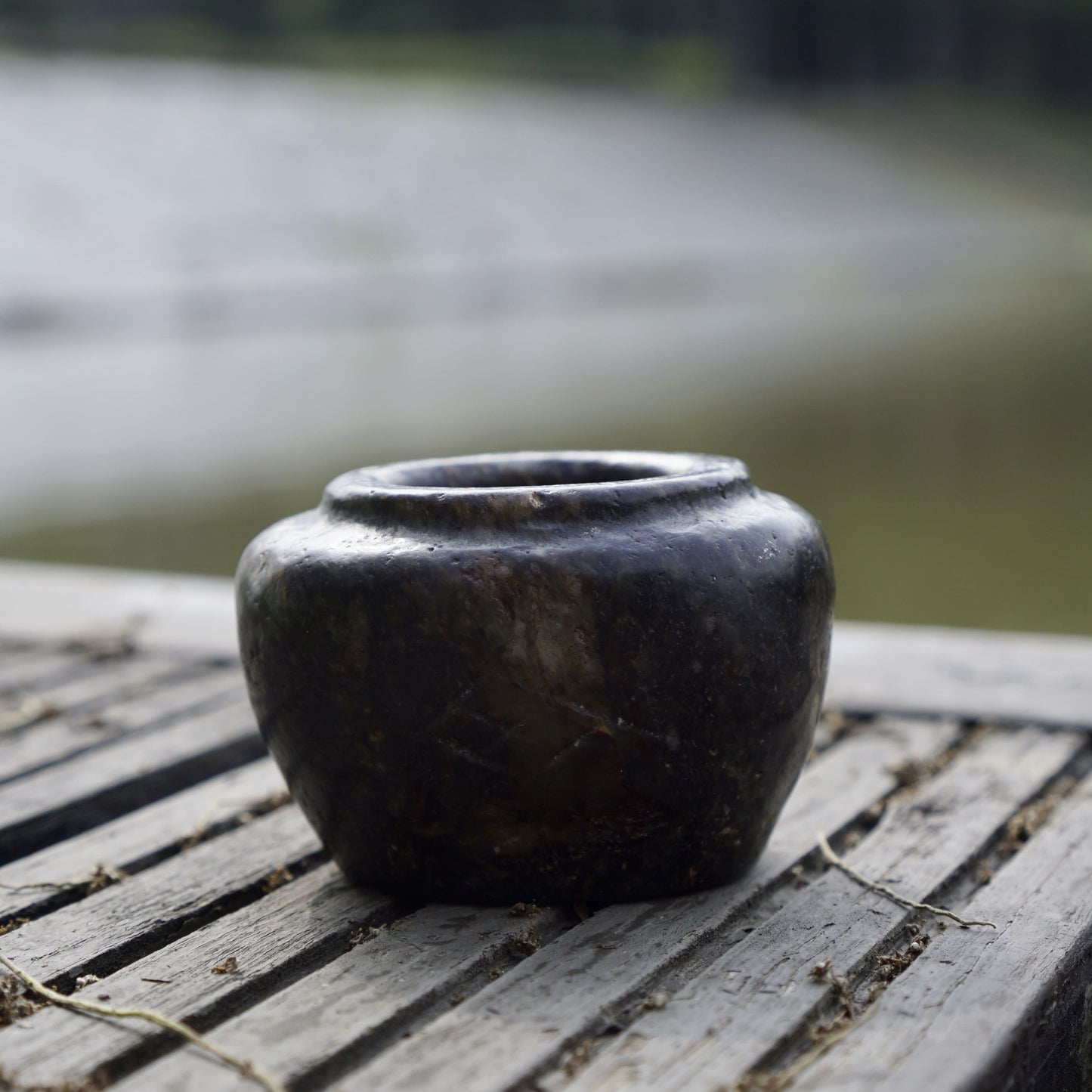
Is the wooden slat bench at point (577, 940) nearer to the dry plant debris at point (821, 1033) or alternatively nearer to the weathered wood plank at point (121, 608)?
the dry plant debris at point (821, 1033)

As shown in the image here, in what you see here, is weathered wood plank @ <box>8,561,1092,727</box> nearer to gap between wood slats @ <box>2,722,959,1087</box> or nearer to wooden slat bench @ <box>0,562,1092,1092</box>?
wooden slat bench @ <box>0,562,1092,1092</box>

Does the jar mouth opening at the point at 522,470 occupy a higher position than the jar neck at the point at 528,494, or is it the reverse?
the jar neck at the point at 528,494

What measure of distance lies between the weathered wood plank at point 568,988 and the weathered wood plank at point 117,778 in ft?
3.32

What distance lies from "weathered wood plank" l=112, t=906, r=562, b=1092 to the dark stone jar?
0.08 metres

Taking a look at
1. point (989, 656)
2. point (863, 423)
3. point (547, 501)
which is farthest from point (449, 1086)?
point (863, 423)

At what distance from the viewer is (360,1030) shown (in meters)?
1.67

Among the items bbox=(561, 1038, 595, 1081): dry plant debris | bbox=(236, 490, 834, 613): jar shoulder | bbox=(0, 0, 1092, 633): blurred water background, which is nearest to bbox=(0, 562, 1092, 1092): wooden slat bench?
bbox=(561, 1038, 595, 1081): dry plant debris

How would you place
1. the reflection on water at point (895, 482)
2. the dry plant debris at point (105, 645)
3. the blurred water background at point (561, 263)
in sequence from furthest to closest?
the blurred water background at point (561, 263) → the reflection on water at point (895, 482) → the dry plant debris at point (105, 645)

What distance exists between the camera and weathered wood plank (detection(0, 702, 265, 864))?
247cm

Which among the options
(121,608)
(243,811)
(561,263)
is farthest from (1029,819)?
(561,263)

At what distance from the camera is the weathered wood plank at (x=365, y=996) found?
1.60m

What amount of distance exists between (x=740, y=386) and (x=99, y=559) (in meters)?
5.84

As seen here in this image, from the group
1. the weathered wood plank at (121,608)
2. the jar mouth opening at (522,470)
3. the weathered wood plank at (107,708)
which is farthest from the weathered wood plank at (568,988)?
the weathered wood plank at (121,608)

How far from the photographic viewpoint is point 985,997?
172 cm
